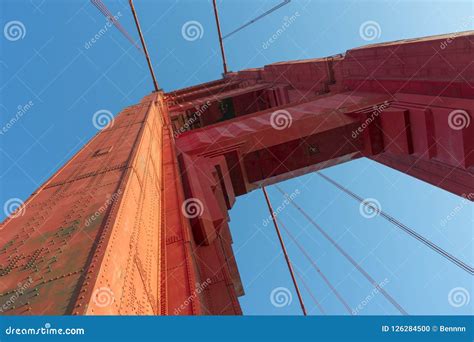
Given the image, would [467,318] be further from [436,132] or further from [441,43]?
[441,43]

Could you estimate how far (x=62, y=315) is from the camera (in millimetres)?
2377

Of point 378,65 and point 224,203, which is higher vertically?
point 378,65

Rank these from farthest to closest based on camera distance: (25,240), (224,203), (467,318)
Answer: (224,203) < (25,240) < (467,318)

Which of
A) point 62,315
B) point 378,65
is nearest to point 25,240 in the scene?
point 62,315

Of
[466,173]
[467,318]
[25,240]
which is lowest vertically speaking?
[467,318]

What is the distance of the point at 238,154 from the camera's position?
877 cm

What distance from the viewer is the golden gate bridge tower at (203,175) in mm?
3082

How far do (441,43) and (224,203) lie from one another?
5418mm

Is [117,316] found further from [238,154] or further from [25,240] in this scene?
[238,154]

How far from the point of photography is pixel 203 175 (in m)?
7.62

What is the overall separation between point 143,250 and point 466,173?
6788mm

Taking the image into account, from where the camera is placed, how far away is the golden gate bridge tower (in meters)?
3.08

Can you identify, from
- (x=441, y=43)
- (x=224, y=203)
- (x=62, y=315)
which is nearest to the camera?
(x=62, y=315)

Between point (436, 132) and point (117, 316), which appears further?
point (436, 132)
